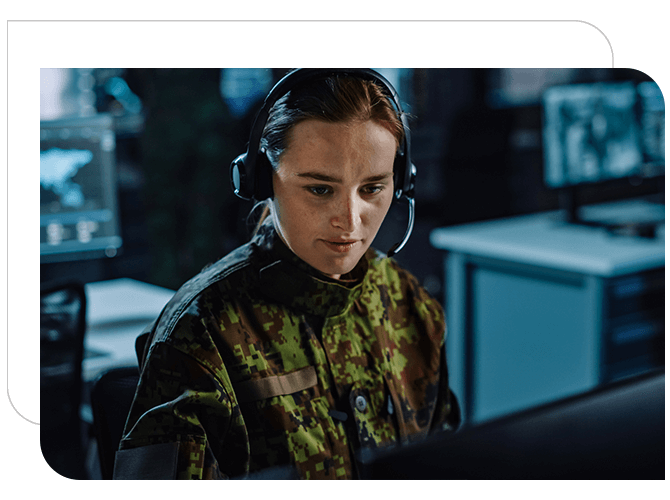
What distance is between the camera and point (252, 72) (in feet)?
3.48

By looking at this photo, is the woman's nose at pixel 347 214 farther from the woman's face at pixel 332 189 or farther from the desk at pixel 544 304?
the desk at pixel 544 304

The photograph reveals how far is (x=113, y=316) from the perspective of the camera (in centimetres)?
116

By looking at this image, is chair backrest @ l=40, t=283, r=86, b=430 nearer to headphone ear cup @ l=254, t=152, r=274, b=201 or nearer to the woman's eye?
headphone ear cup @ l=254, t=152, r=274, b=201

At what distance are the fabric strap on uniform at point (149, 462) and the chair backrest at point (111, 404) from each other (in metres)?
0.02

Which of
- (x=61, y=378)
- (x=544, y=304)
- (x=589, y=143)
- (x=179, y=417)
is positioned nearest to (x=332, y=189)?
(x=179, y=417)

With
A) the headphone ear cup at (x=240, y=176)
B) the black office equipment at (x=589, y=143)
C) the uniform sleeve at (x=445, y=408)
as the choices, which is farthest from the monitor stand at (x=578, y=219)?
the headphone ear cup at (x=240, y=176)

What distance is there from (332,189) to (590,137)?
130cm

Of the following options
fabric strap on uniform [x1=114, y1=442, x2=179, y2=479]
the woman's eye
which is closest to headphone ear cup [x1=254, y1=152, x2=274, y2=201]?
the woman's eye

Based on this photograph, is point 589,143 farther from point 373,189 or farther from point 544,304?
point 373,189

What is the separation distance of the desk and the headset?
24.1 inches

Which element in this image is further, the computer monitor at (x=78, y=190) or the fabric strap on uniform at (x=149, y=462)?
the computer monitor at (x=78, y=190)

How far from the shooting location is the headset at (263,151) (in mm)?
924
